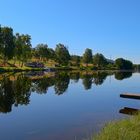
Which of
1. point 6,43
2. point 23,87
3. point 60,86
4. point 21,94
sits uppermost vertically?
point 6,43

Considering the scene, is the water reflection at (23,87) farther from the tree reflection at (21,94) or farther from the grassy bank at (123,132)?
the grassy bank at (123,132)

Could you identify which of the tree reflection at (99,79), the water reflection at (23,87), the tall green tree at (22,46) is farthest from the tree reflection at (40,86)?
the tall green tree at (22,46)

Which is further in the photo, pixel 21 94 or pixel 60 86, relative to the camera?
pixel 60 86

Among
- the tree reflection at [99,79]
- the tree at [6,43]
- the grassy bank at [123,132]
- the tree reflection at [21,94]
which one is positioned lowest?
the tree reflection at [21,94]

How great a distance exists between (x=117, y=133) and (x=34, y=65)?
158 meters

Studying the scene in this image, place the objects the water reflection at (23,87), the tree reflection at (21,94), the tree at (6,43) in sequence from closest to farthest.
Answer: the water reflection at (23,87) → the tree reflection at (21,94) → the tree at (6,43)

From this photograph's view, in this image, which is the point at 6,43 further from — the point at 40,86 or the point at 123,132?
the point at 123,132

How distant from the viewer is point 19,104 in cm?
3778

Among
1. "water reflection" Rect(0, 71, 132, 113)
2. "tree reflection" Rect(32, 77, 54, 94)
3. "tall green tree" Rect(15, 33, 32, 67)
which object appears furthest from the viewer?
"tall green tree" Rect(15, 33, 32, 67)

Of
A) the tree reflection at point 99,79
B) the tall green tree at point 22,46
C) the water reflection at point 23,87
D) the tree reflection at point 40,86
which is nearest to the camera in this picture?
the water reflection at point 23,87

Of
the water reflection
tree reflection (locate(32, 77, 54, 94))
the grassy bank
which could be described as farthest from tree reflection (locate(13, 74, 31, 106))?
the grassy bank

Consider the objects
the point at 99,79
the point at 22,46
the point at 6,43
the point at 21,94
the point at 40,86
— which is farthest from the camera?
the point at 22,46

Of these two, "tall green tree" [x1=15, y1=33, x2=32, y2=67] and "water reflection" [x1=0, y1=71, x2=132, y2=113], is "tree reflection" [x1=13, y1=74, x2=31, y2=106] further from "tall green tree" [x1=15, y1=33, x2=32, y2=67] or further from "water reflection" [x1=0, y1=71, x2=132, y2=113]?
"tall green tree" [x1=15, y1=33, x2=32, y2=67]

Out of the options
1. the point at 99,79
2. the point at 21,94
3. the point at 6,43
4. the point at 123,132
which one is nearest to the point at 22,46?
the point at 6,43
